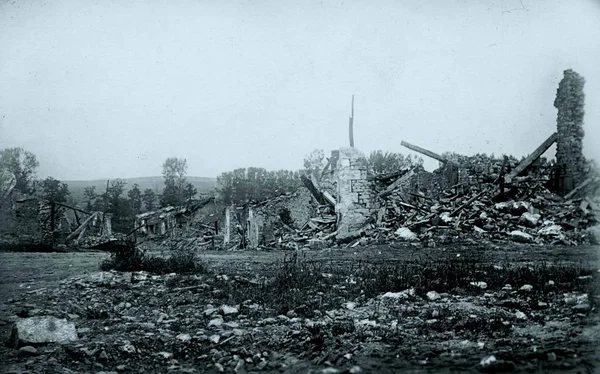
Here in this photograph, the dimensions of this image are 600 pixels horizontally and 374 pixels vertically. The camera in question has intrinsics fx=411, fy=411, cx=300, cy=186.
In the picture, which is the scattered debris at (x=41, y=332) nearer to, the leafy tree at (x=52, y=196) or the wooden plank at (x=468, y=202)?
the wooden plank at (x=468, y=202)

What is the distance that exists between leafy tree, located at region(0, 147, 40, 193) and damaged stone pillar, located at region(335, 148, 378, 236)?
8.38 meters

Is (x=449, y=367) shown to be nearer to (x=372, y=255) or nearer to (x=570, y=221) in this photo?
(x=372, y=255)

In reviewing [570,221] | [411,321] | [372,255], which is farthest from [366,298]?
[570,221]

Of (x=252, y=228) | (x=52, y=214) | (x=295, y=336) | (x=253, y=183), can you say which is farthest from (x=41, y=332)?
(x=253, y=183)

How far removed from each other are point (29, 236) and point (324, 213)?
43.9 feet

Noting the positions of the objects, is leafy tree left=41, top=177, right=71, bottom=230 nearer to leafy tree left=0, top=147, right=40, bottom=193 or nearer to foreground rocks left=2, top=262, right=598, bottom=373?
leafy tree left=0, top=147, right=40, bottom=193

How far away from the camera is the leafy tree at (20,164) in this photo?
10834 mm

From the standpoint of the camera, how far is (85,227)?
20.6 m

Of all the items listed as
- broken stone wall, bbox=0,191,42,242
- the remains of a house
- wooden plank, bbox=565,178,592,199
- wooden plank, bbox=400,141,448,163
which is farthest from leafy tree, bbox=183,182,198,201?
wooden plank, bbox=565,178,592,199

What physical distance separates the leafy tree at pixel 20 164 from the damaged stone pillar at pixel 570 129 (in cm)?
1640

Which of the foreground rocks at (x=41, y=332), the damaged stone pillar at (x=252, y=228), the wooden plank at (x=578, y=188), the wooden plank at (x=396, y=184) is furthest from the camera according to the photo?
the damaged stone pillar at (x=252, y=228)

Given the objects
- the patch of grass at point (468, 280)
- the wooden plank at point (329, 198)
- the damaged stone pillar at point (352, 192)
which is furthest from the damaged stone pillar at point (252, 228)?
the patch of grass at point (468, 280)

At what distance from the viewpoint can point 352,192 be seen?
1269 centimetres

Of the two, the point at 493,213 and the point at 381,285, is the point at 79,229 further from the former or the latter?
the point at 381,285
